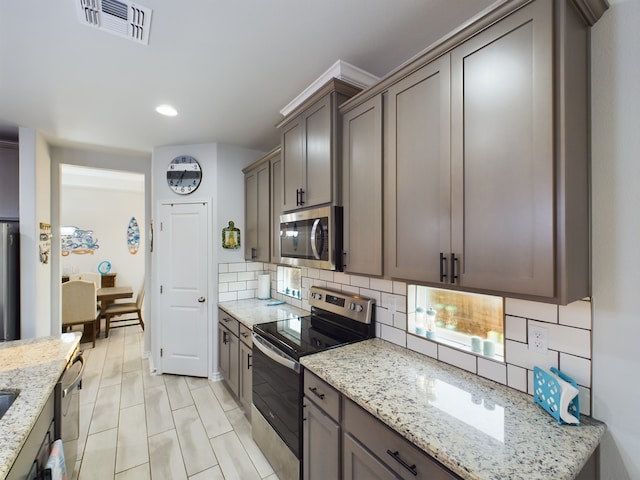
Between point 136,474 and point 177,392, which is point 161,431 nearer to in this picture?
point 136,474

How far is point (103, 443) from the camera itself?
7.32 feet

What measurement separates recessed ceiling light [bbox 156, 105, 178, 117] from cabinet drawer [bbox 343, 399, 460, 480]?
98.0 inches

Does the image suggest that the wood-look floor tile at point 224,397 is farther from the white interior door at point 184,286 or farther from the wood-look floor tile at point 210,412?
the white interior door at point 184,286

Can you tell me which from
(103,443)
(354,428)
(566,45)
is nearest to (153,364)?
(103,443)

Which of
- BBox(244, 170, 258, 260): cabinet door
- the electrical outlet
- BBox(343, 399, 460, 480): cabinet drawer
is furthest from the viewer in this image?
BBox(244, 170, 258, 260): cabinet door

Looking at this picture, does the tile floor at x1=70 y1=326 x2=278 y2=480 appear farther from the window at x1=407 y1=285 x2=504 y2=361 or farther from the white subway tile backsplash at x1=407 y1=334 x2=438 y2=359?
the window at x1=407 y1=285 x2=504 y2=361

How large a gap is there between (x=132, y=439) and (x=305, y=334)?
1671mm

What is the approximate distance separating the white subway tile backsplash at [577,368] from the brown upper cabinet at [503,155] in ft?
0.99

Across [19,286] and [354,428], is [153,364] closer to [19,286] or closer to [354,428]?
[19,286]

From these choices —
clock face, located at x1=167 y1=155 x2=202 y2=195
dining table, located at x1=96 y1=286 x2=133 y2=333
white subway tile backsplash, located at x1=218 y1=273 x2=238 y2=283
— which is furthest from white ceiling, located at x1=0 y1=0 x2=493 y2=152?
dining table, located at x1=96 y1=286 x2=133 y2=333

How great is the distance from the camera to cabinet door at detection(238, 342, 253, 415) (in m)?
2.43

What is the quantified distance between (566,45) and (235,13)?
1364 mm

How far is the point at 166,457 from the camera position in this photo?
6.83ft

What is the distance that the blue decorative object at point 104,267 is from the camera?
239 inches
